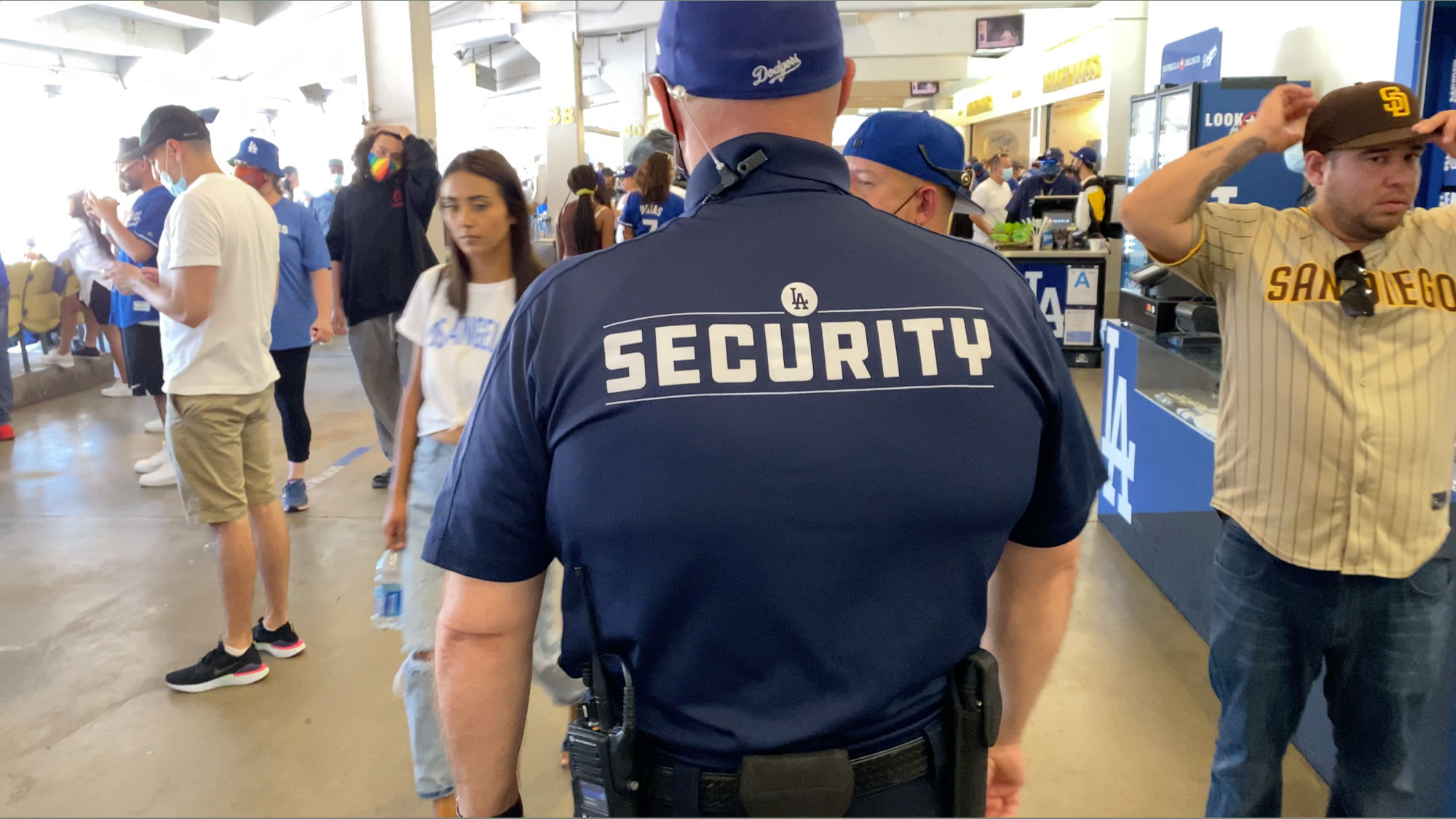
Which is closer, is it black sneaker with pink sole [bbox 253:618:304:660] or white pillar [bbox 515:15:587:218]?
black sneaker with pink sole [bbox 253:618:304:660]

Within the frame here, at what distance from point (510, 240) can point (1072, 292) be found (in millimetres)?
6379

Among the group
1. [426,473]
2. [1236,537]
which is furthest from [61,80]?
[1236,537]

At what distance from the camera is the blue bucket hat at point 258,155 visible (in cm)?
391

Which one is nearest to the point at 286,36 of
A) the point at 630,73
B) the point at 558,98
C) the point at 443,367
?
the point at 558,98

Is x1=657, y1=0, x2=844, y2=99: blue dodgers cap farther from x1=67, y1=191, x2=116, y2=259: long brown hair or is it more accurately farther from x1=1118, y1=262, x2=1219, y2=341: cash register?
x1=67, y1=191, x2=116, y2=259: long brown hair

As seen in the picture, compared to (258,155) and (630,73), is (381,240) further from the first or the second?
(630,73)

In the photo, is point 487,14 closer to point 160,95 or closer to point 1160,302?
point 160,95

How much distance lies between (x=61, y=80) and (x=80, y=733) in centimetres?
1353

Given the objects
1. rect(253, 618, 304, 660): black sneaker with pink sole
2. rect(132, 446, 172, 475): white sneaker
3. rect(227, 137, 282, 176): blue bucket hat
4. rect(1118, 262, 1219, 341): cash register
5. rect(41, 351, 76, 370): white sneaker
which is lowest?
rect(253, 618, 304, 660): black sneaker with pink sole

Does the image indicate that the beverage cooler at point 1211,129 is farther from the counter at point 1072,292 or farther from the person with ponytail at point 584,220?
the person with ponytail at point 584,220

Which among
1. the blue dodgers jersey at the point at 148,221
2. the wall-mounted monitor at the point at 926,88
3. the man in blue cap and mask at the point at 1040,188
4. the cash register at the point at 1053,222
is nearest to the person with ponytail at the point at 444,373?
the blue dodgers jersey at the point at 148,221

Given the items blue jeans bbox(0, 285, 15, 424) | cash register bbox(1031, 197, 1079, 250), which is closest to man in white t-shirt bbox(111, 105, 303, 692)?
blue jeans bbox(0, 285, 15, 424)

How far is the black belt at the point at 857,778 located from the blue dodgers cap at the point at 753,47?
Answer: 66cm

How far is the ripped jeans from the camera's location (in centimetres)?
208
